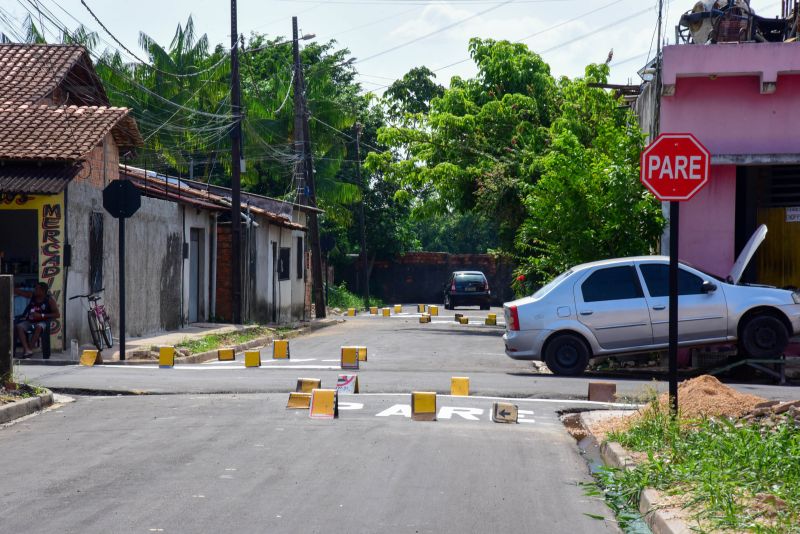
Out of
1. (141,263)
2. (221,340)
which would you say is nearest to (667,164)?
(221,340)

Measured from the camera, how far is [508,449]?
9.50m

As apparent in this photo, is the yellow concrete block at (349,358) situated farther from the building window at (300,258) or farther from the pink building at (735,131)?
the building window at (300,258)

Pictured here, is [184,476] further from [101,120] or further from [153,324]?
[153,324]

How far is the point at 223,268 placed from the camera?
103ft

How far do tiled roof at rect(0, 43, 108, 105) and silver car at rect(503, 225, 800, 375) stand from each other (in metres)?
12.1

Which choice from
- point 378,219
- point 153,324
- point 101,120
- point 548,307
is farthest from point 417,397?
point 378,219

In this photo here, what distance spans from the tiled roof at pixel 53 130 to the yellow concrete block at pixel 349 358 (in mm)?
6462

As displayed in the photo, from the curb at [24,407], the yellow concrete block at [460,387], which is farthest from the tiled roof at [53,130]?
the yellow concrete block at [460,387]

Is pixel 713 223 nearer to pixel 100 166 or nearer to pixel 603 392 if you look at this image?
pixel 603 392

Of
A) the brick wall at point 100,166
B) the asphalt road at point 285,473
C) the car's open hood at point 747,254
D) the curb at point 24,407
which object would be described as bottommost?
the asphalt road at point 285,473

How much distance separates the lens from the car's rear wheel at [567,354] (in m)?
16.6

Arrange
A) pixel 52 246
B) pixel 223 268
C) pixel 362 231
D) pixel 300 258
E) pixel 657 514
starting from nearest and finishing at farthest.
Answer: pixel 657 514
pixel 52 246
pixel 223 268
pixel 300 258
pixel 362 231

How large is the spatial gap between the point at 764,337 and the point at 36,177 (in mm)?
12985

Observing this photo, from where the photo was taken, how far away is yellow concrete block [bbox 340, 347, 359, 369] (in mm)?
17016
